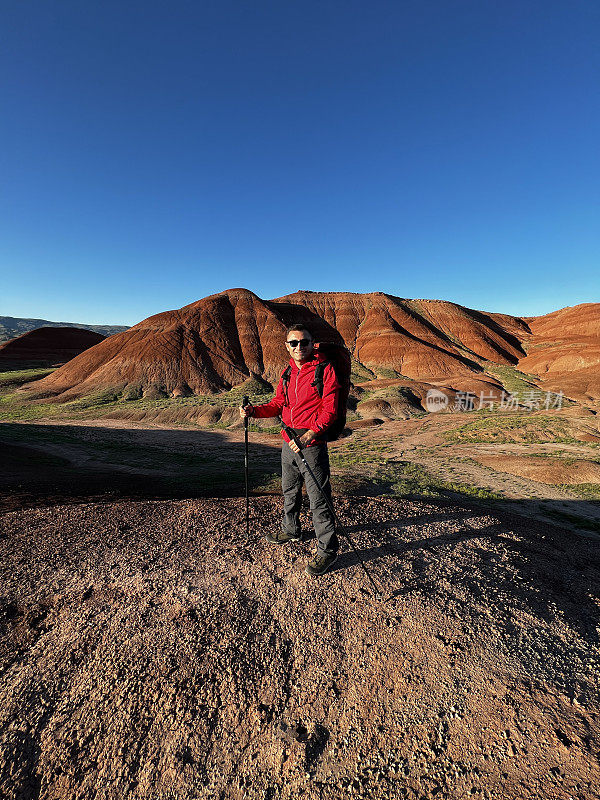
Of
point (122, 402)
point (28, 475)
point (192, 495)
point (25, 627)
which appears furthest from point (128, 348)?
point (25, 627)

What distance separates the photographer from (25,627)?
325cm

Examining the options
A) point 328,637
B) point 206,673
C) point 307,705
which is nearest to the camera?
point 307,705

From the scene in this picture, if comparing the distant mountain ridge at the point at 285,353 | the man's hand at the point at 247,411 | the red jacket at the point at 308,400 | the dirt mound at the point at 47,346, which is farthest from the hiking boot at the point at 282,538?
the dirt mound at the point at 47,346

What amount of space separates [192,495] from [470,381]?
4584 cm

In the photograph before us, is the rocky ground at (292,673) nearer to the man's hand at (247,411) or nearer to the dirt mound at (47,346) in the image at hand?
the man's hand at (247,411)

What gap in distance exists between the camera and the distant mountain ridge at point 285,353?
4819 cm

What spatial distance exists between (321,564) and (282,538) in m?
0.84

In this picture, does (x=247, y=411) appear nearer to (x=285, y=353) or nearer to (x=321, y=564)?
(x=321, y=564)

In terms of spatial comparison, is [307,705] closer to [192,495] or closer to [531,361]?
[192,495]

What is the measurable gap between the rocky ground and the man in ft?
1.58

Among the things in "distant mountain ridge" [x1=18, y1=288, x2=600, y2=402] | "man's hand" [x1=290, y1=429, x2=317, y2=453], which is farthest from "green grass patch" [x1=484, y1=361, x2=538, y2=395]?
"man's hand" [x1=290, y1=429, x2=317, y2=453]

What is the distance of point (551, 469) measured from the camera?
13961 millimetres

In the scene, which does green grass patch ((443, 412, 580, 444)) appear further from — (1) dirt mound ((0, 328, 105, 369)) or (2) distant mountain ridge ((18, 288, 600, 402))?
(1) dirt mound ((0, 328, 105, 369))

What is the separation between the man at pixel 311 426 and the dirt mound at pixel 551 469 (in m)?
13.7
